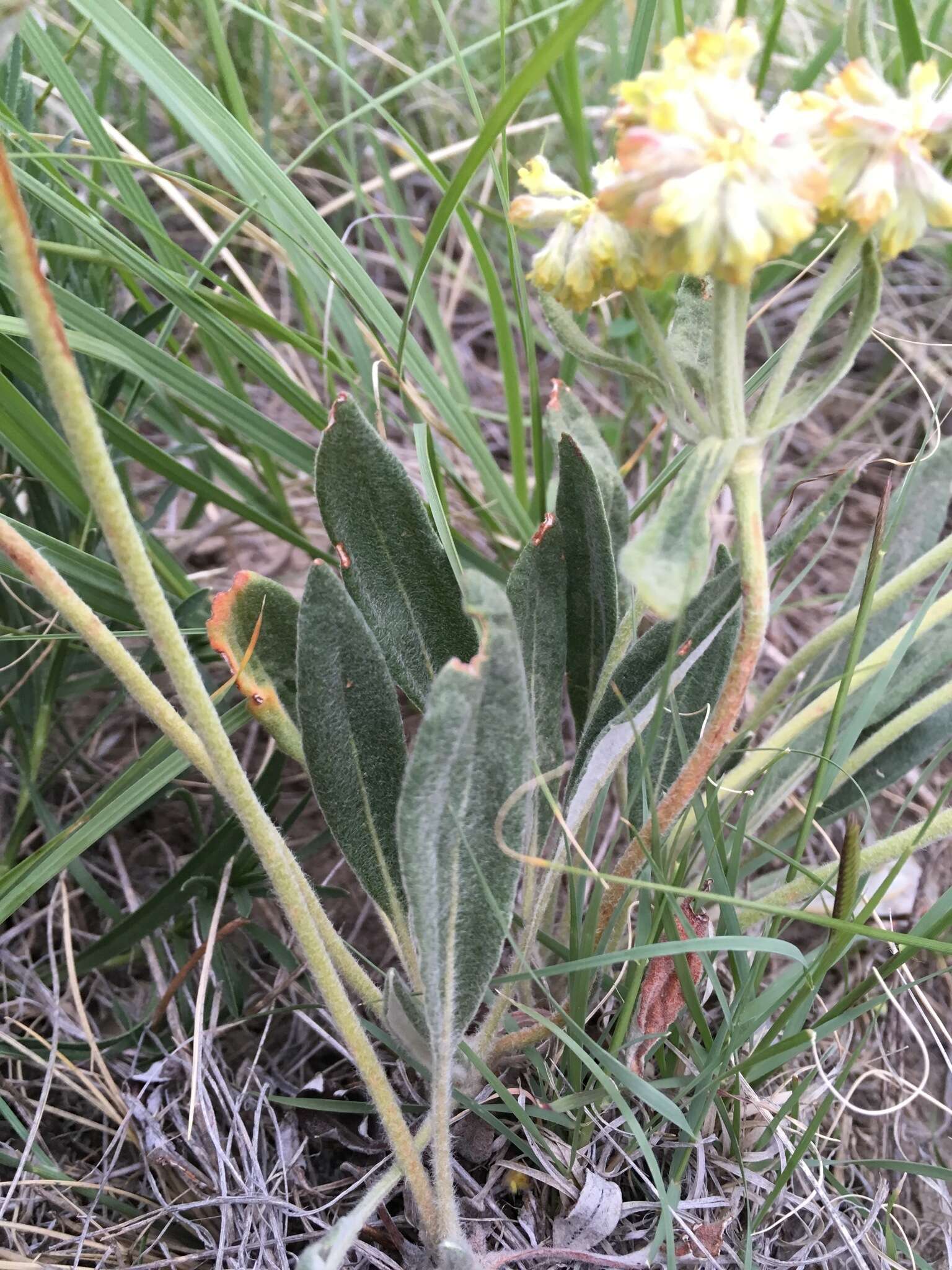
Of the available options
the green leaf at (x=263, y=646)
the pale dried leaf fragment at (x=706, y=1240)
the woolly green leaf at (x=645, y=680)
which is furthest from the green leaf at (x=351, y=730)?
the pale dried leaf fragment at (x=706, y=1240)

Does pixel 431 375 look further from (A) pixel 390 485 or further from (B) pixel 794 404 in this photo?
(B) pixel 794 404

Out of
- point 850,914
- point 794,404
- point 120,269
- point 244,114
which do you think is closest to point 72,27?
point 244,114

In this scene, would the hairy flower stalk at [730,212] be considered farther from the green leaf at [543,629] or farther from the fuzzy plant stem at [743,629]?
the green leaf at [543,629]

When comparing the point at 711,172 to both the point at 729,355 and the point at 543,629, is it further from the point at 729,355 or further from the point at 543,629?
the point at 543,629

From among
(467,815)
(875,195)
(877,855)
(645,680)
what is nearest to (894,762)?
(877,855)

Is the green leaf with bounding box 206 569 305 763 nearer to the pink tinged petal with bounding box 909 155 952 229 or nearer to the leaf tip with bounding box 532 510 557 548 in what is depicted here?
the leaf tip with bounding box 532 510 557 548
